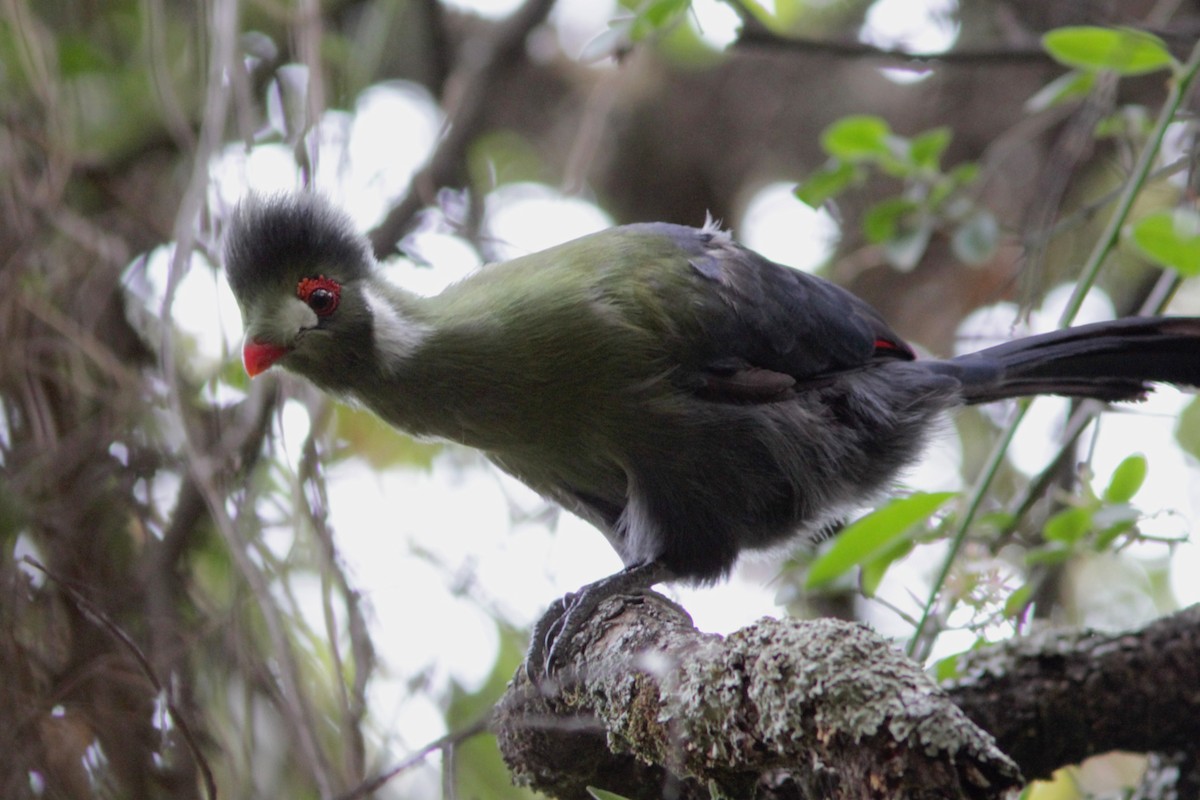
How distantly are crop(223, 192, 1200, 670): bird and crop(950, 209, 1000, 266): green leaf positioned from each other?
35cm

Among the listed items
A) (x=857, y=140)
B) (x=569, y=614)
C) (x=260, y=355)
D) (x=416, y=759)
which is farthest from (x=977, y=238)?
(x=416, y=759)

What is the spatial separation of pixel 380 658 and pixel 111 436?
100 centimetres

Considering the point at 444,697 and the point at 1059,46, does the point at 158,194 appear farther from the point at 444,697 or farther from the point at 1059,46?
the point at 1059,46

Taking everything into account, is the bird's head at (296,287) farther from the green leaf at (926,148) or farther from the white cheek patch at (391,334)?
the green leaf at (926,148)

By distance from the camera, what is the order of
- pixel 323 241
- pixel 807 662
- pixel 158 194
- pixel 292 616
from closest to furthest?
pixel 807 662, pixel 323 241, pixel 292 616, pixel 158 194

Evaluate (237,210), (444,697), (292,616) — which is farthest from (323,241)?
(444,697)

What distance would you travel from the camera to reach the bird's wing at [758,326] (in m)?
2.75

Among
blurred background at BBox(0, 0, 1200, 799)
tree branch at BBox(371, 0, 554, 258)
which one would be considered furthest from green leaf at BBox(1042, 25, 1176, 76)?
tree branch at BBox(371, 0, 554, 258)

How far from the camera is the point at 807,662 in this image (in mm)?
1496

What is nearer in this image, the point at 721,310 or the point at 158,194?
the point at 721,310

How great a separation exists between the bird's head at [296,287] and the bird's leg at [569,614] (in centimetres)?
77

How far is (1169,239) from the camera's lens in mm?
2141

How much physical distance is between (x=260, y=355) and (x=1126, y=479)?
6.36 feet

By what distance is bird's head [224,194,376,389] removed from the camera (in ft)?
8.25
